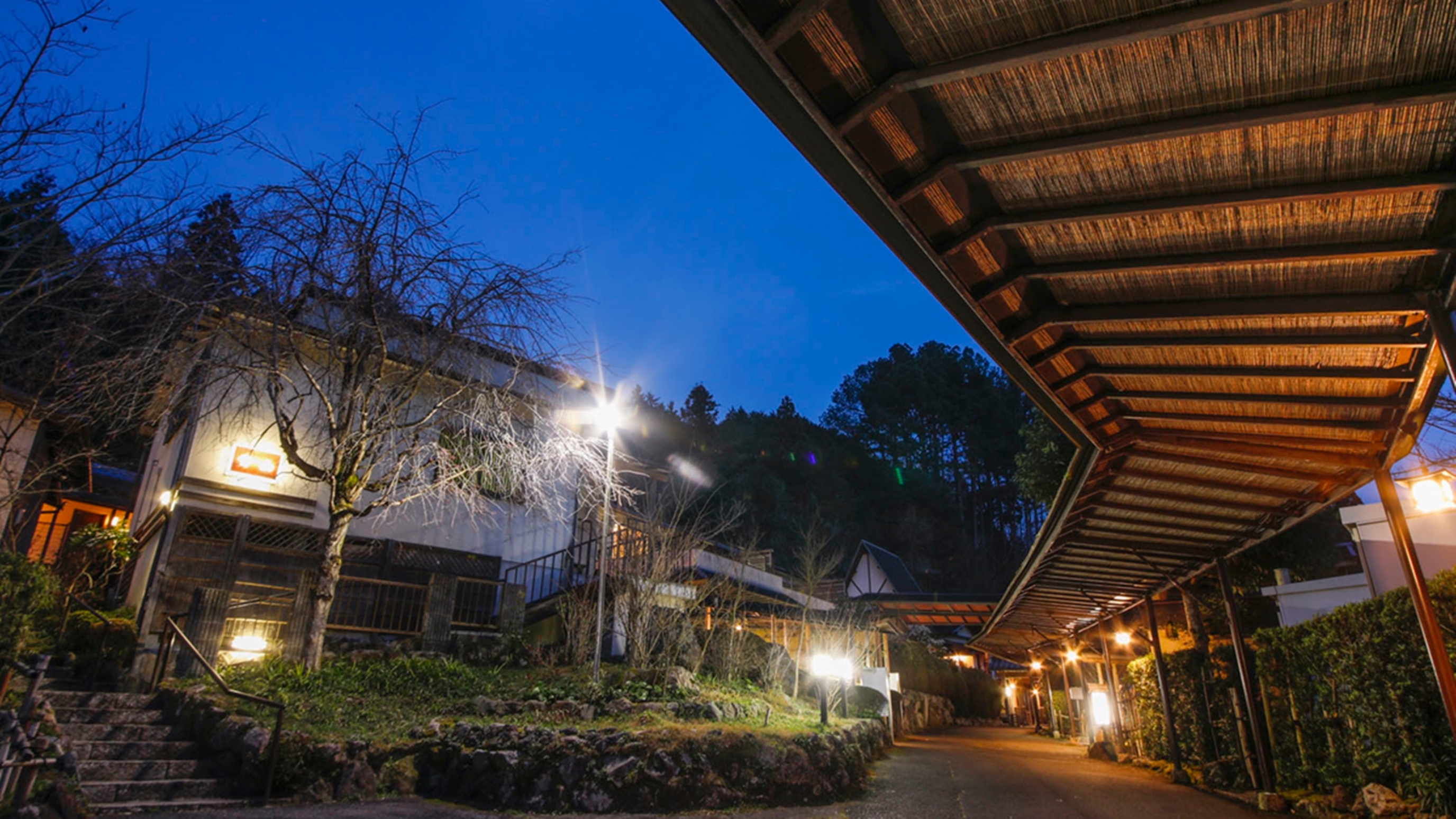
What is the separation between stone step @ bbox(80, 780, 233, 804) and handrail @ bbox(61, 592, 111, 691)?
13.1 ft

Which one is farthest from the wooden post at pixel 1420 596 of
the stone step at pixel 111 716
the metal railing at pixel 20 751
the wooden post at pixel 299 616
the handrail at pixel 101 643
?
the handrail at pixel 101 643

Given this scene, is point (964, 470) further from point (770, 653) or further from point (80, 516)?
point (80, 516)

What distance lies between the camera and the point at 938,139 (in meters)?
3.26

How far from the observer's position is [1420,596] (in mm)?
5793

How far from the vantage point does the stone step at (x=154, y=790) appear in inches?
258

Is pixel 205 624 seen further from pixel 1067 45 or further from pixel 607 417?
pixel 1067 45

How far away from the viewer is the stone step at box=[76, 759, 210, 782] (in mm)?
6879

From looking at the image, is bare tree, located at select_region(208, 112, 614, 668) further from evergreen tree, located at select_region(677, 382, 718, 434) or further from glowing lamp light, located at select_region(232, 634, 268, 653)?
evergreen tree, located at select_region(677, 382, 718, 434)

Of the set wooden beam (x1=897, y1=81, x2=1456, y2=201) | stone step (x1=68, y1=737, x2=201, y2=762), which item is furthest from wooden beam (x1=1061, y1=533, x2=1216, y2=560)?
stone step (x1=68, y1=737, x2=201, y2=762)

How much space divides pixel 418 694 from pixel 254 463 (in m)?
6.18

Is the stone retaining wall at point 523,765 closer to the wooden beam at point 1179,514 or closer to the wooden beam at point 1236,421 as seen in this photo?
the wooden beam at point 1179,514

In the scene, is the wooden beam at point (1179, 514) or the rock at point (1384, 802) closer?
the rock at point (1384, 802)

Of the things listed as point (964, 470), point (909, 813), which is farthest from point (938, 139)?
point (964, 470)

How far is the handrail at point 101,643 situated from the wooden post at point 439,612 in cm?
421
